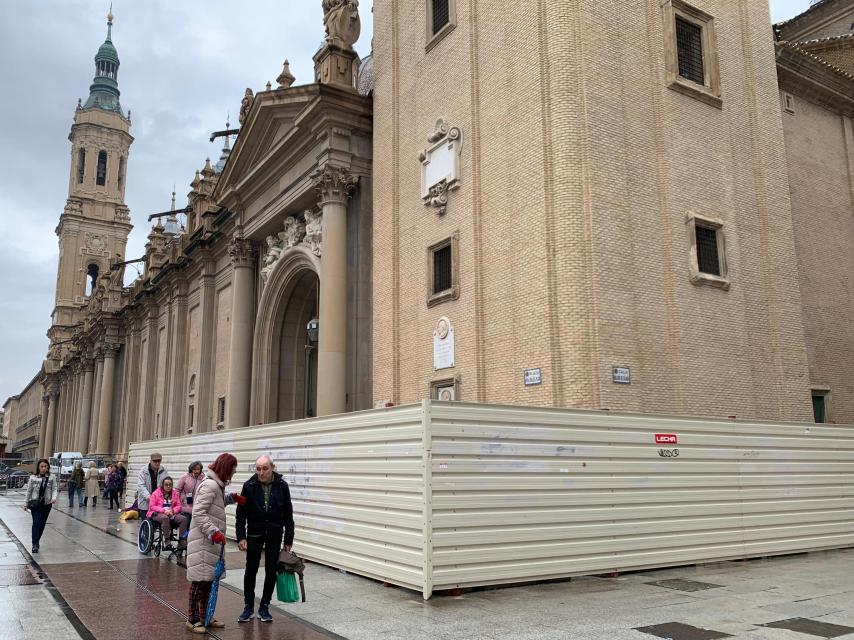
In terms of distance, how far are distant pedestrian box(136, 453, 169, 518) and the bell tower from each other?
80.5 metres

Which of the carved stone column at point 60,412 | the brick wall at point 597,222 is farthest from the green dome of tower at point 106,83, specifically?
the brick wall at point 597,222

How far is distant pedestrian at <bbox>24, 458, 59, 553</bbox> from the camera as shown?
581 inches

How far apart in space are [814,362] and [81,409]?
208 feet

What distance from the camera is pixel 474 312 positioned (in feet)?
56.3

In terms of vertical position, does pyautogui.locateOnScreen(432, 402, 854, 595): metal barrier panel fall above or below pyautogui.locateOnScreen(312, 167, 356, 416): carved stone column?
below

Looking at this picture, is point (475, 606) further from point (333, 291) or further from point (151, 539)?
point (333, 291)

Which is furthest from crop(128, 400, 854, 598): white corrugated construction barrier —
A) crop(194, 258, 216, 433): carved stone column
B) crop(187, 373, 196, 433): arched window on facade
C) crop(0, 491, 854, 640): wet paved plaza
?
crop(187, 373, 196, 433): arched window on facade

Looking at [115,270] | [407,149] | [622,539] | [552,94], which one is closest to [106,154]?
[115,270]

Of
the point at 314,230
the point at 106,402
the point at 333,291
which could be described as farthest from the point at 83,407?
the point at 333,291

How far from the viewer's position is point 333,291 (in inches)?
883

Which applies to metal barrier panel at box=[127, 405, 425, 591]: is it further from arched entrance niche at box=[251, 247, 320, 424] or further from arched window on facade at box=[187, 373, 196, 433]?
arched window on facade at box=[187, 373, 196, 433]

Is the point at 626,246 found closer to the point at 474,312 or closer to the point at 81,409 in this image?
the point at 474,312

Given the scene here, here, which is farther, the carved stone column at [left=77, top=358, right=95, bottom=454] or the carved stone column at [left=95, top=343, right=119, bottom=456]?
the carved stone column at [left=77, top=358, right=95, bottom=454]

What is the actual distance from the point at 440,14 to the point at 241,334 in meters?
15.7
